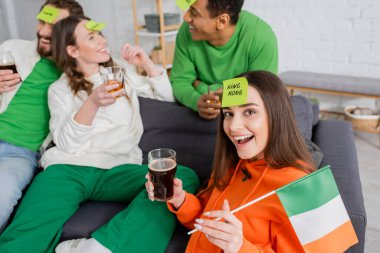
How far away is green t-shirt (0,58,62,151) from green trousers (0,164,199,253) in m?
0.39

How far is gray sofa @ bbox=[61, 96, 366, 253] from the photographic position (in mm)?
1462

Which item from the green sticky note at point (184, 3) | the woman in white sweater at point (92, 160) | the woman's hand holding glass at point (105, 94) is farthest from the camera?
the green sticky note at point (184, 3)

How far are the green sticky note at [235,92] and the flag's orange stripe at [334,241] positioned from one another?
17.4 inches

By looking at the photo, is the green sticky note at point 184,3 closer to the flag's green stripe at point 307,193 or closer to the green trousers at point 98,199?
the green trousers at point 98,199

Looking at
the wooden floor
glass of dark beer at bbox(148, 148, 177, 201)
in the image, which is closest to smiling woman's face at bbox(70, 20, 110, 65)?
glass of dark beer at bbox(148, 148, 177, 201)

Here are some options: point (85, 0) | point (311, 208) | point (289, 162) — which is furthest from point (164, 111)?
point (85, 0)

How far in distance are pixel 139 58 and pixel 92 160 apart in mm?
658

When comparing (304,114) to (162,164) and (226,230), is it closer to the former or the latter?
(162,164)

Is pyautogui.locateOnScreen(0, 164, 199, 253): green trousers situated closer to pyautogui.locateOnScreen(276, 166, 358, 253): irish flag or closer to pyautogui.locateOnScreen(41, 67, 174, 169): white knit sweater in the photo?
pyautogui.locateOnScreen(41, 67, 174, 169): white knit sweater

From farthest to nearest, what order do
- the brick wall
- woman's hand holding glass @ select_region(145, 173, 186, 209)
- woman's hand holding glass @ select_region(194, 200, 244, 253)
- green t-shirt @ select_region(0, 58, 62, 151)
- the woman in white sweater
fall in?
the brick wall, green t-shirt @ select_region(0, 58, 62, 151), the woman in white sweater, woman's hand holding glass @ select_region(145, 173, 186, 209), woman's hand holding glass @ select_region(194, 200, 244, 253)

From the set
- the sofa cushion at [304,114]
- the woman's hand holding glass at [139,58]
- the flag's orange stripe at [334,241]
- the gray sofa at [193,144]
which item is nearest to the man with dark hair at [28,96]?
the woman's hand holding glass at [139,58]

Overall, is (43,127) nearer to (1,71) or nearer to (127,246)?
(1,71)

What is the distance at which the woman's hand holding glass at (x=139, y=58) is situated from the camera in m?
2.02

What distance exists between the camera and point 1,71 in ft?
6.03
